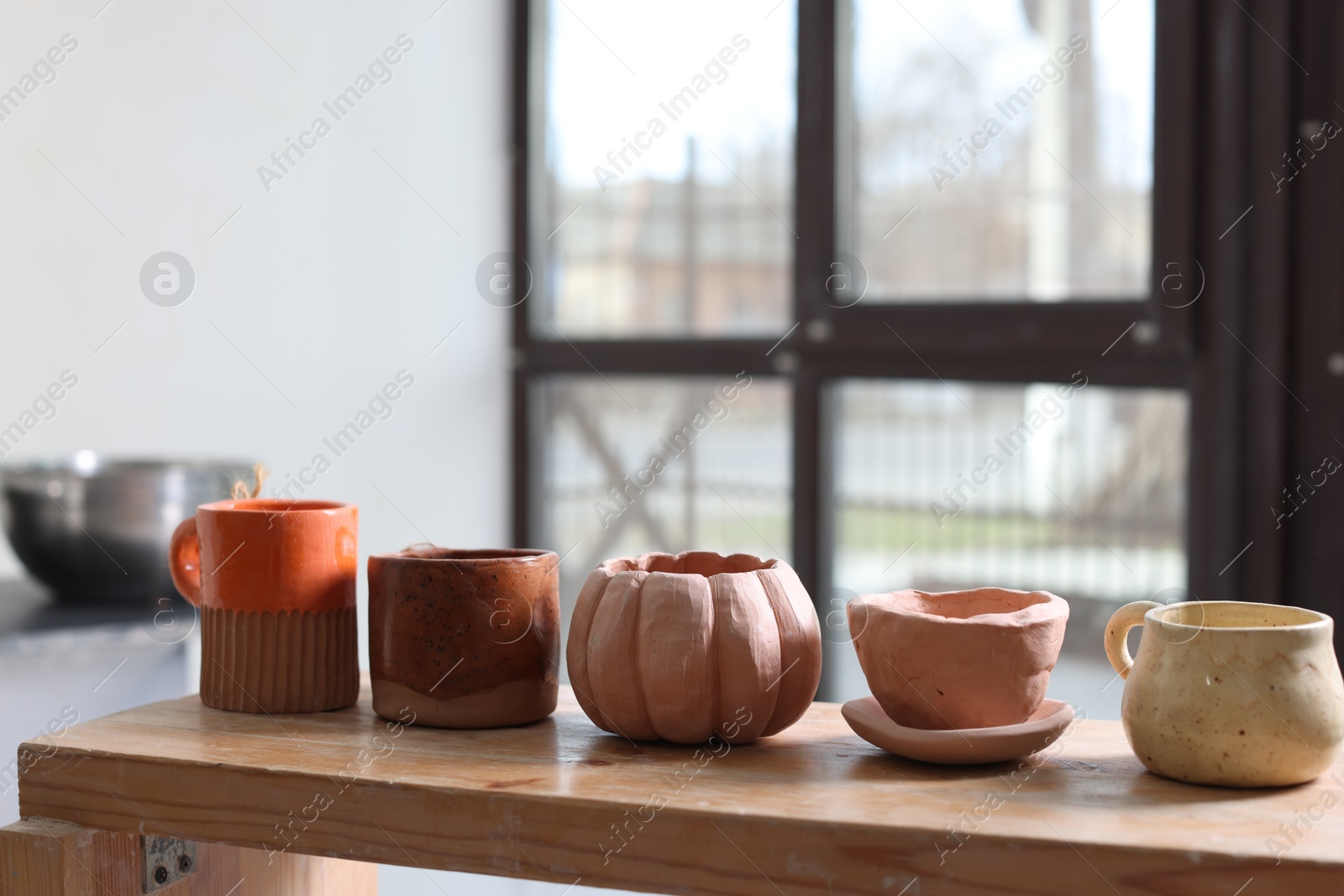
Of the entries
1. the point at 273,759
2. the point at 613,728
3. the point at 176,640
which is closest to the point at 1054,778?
the point at 613,728

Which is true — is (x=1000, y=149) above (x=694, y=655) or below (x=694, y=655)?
above

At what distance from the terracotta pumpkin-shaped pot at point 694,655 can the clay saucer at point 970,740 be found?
0.19ft

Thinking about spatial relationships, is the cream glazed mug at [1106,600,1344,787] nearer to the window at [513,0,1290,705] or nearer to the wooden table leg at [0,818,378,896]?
the wooden table leg at [0,818,378,896]

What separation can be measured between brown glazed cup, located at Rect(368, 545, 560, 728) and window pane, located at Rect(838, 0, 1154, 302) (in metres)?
1.56

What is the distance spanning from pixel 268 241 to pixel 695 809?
1.58 meters

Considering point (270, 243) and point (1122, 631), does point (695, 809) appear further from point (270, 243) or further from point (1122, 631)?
point (270, 243)

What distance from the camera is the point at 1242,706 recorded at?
0.58 m

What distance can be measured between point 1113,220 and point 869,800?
5.35ft

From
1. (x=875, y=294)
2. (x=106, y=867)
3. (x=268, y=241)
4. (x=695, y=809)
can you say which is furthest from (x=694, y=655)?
(x=875, y=294)

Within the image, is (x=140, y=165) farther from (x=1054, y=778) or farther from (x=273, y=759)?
(x=1054, y=778)

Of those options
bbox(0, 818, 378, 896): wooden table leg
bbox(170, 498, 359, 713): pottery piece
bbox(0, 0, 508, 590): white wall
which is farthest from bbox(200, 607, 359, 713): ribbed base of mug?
bbox(0, 0, 508, 590): white wall

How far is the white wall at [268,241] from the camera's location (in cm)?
157

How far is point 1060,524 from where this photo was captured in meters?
2.06

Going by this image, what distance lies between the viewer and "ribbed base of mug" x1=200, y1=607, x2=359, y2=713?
2.42ft
